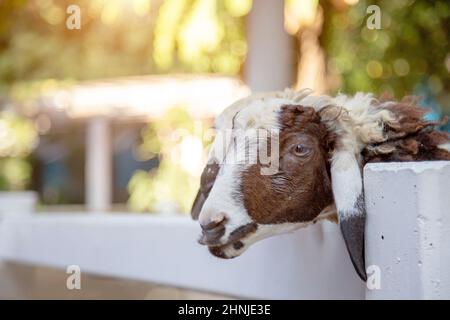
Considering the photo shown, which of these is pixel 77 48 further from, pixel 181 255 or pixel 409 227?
pixel 409 227

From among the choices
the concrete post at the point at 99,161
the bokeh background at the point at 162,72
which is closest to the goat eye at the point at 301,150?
the bokeh background at the point at 162,72

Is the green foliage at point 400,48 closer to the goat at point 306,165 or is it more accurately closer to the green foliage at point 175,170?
the green foliage at point 175,170

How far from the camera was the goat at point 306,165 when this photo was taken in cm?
166

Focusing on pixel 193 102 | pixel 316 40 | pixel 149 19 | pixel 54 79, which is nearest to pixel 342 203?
pixel 316 40

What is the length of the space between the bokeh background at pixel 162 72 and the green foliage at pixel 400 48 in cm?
1

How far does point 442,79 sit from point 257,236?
16.4 ft

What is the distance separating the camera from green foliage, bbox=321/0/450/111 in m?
5.66

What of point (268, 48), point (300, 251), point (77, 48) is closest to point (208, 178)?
point (300, 251)

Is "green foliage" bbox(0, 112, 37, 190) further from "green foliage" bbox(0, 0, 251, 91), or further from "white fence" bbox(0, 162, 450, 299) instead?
"white fence" bbox(0, 162, 450, 299)

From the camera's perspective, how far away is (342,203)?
1655mm

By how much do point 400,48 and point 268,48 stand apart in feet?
7.44

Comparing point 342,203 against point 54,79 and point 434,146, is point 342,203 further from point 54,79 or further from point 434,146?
point 54,79

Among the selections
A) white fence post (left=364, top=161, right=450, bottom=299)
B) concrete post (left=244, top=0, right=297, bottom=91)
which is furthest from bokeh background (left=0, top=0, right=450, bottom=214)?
white fence post (left=364, top=161, right=450, bottom=299)

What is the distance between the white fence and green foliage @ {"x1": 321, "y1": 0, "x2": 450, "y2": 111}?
7.88 feet
